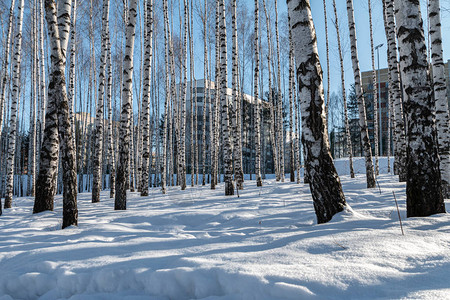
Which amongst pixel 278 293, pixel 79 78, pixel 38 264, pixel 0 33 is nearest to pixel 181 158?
pixel 38 264

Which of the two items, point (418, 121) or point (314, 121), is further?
point (314, 121)

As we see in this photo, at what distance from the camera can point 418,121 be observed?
9.82 feet

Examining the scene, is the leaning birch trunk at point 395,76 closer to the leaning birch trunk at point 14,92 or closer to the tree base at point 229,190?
the tree base at point 229,190

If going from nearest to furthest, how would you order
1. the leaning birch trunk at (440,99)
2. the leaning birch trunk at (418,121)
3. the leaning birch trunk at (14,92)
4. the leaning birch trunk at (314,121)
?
the leaning birch trunk at (418,121) < the leaning birch trunk at (314,121) < the leaning birch trunk at (440,99) < the leaning birch trunk at (14,92)

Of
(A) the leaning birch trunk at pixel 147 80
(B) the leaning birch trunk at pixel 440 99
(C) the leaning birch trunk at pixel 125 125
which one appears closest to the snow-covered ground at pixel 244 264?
(C) the leaning birch trunk at pixel 125 125

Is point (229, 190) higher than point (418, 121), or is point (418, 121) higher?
Result: point (418, 121)

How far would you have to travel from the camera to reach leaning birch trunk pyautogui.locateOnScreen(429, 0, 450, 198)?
186 inches

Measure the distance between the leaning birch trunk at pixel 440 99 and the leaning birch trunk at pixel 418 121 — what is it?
7.88ft

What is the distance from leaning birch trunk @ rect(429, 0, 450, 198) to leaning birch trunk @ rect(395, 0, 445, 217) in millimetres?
2402

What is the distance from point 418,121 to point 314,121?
1.21 meters

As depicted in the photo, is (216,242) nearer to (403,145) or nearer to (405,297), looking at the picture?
(405,297)

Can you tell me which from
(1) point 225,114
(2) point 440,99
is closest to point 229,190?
(1) point 225,114

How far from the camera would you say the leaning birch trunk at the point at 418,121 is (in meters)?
2.90

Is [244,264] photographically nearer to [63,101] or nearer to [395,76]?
[63,101]
